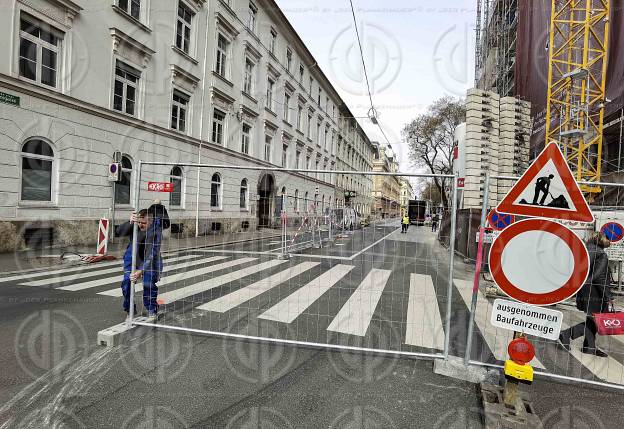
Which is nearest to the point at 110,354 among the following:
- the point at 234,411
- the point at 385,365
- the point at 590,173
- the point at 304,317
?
the point at 234,411

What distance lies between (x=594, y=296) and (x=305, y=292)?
433 centimetres

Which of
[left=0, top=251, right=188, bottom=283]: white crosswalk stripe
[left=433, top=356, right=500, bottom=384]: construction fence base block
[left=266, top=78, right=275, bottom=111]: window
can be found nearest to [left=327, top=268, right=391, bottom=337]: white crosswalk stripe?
[left=433, top=356, right=500, bottom=384]: construction fence base block

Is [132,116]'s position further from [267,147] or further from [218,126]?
[267,147]

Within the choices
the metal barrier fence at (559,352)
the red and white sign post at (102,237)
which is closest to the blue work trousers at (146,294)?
the metal barrier fence at (559,352)

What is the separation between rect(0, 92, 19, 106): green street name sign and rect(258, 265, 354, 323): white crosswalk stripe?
10.0 m

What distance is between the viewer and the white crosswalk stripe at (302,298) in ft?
17.0

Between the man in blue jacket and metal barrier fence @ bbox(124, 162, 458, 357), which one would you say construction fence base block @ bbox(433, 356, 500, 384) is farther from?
the man in blue jacket

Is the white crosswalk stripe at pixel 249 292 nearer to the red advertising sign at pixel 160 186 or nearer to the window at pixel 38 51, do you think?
the red advertising sign at pixel 160 186

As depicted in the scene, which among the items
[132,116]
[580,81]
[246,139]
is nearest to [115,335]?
[132,116]

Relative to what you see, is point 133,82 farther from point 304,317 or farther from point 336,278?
point 304,317

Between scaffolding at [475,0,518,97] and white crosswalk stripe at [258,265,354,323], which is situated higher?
scaffolding at [475,0,518,97]

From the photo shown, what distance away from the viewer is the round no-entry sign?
106 inches

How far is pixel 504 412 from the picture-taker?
2656 mm

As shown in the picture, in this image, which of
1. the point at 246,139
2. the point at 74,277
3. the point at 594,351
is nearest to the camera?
the point at 594,351
